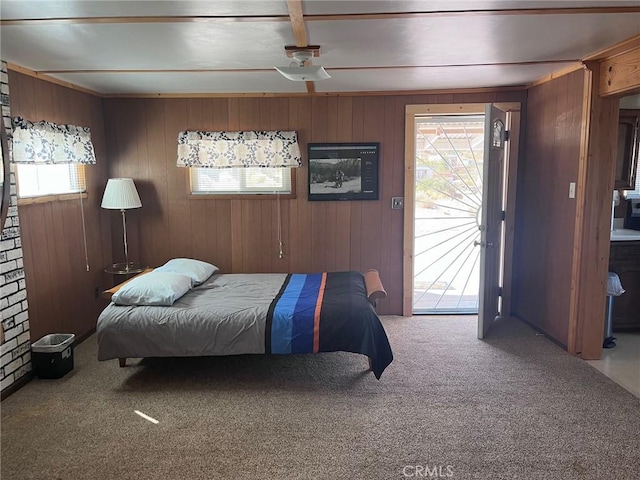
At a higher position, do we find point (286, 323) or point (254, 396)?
point (286, 323)

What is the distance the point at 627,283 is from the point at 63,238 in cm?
481

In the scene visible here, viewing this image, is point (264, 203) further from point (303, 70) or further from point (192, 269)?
point (303, 70)

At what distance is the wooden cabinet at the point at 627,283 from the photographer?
4.03 meters

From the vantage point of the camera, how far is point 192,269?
4.08m

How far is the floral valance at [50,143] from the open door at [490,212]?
11.2 ft

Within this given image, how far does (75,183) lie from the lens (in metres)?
4.17

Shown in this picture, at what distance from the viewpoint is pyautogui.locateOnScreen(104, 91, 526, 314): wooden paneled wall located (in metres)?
4.56

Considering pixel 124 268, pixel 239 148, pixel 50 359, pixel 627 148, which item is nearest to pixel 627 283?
pixel 627 148

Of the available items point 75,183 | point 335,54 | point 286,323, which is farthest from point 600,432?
point 75,183

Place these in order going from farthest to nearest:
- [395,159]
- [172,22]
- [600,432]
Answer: [395,159]
[600,432]
[172,22]

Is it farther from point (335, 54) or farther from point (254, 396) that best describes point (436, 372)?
point (335, 54)

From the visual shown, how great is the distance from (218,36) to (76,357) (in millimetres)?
2738

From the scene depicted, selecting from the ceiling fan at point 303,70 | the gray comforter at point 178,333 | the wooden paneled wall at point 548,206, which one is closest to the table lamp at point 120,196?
the gray comforter at point 178,333

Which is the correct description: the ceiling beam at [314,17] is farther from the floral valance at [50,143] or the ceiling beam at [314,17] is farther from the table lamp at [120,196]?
the table lamp at [120,196]
